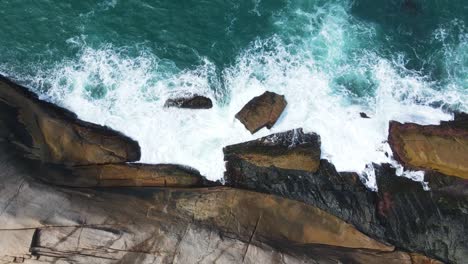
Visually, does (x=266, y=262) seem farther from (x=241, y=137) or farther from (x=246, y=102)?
(x=246, y=102)

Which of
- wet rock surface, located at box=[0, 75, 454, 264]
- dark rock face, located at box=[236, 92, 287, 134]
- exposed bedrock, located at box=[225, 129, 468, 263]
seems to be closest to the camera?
wet rock surface, located at box=[0, 75, 454, 264]

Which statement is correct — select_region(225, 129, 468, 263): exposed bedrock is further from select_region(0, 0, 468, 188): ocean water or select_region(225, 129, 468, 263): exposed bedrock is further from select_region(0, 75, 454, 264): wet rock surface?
select_region(0, 0, 468, 188): ocean water

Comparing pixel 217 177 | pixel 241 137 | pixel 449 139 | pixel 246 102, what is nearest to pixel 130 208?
pixel 217 177

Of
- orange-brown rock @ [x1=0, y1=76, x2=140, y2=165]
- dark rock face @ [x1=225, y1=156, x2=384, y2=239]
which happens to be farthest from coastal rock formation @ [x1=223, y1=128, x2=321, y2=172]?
orange-brown rock @ [x1=0, y1=76, x2=140, y2=165]

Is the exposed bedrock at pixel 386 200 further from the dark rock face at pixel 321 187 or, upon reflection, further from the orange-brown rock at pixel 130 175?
the orange-brown rock at pixel 130 175

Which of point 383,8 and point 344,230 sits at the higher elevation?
point 383,8

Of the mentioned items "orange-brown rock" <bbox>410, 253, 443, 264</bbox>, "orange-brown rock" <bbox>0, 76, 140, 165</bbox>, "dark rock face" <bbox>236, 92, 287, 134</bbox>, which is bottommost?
"orange-brown rock" <bbox>410, 253, 443, 264</bbox>
